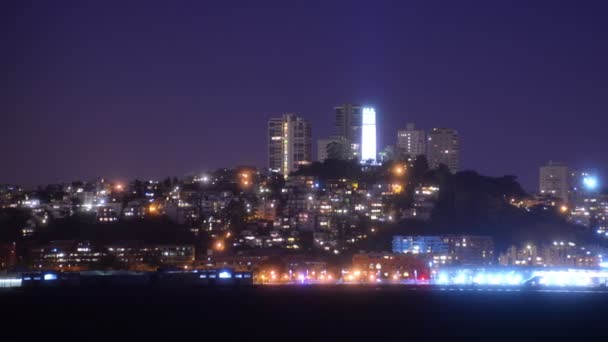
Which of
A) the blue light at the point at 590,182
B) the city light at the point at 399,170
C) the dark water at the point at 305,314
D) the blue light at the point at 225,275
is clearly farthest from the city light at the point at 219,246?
the blue light at the point at 590,182

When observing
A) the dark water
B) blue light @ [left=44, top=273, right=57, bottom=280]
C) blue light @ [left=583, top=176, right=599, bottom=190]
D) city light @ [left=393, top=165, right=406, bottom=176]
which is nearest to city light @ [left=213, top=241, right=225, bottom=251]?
the dark water

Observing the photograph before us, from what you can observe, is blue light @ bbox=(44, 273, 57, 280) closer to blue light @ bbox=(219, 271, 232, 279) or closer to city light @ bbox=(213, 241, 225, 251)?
blue light @ bbox=(219, 271, 232, 279)

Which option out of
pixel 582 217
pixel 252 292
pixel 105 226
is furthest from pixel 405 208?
pixel 252 292

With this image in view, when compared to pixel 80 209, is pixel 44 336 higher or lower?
Answer: lower

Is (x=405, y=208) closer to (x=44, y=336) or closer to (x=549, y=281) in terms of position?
(x=549, y=281)

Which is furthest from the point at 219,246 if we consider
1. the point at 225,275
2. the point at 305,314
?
the point at 305,314

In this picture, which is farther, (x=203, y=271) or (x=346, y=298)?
(x=203, y=271)
